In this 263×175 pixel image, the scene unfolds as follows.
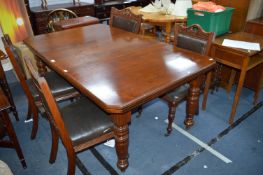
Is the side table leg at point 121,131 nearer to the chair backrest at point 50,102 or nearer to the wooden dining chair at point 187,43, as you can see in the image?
the chair backrest at point 50,102

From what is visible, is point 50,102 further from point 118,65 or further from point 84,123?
point 118,65

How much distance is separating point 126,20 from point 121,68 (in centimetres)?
108

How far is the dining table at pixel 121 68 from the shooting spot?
48.6 inches

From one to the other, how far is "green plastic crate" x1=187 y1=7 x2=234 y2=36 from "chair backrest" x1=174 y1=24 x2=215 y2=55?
25 centimetres

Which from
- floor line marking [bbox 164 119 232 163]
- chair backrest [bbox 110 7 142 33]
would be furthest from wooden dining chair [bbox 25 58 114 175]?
chair backrest [bbox 110 7 142 33]

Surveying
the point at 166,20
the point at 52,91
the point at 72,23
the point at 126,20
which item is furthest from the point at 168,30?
the point at 52,91

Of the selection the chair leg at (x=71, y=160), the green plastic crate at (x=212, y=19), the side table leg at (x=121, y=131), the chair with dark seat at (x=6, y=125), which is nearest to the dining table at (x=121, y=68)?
the side table leg at (x=121, y=131)

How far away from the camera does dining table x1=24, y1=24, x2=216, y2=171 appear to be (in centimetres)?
123

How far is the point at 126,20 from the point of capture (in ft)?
7.88

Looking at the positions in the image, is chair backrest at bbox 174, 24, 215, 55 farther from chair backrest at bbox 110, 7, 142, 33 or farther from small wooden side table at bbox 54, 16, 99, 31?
small wooden side table at bbox 54, 16, 99, 31

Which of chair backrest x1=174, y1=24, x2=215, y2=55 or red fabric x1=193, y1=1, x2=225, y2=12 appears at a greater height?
red fabric x1=193, y1=1, x2=225, y2=12

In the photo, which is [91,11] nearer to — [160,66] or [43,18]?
[43,18]

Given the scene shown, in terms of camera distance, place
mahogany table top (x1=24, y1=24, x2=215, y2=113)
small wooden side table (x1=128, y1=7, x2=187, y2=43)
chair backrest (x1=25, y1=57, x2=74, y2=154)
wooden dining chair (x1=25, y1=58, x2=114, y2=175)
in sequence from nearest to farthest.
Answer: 1. chair backrest (x1=25, y1=57, x2=74, y2=154)
2. mahogany table top (x1=24, y1=24, x2=215, y2=113)
3. wooden dining chair (x1=25, y1=58, x2=114, y2=175)
4. small wooden side table (x1=128, y1=7, x2=187, y2=43)

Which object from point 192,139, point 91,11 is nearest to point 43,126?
point 192,139
